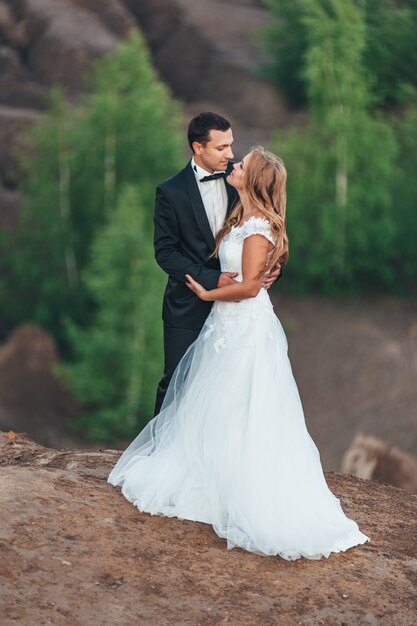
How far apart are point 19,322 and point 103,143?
Answer: 188 inches

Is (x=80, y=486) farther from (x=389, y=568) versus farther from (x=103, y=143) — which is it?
(x=103, y=143)

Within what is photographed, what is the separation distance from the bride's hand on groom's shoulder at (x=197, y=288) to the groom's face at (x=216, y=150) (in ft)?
2.16

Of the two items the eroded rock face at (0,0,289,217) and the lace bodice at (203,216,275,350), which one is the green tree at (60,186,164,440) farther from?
the lace bodice at (203,216,275,350)

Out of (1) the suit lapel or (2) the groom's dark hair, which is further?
(1) the suit lapel

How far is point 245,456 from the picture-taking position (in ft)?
20.9

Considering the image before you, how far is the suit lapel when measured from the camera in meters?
6.64

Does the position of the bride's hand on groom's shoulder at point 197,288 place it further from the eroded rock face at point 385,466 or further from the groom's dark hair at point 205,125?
the eroded rock face at point 385,466

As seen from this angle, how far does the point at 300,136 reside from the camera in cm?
2802

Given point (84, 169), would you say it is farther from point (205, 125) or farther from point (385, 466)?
point (205, 125)

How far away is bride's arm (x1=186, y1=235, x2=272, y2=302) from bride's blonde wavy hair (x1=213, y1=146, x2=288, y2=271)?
89 millimetres

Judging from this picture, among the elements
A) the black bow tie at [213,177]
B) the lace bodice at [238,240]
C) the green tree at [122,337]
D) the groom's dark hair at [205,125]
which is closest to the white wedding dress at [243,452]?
the lace bodice at [238,240]

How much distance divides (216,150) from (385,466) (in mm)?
7940

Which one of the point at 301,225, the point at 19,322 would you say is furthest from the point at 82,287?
the point at 301,225

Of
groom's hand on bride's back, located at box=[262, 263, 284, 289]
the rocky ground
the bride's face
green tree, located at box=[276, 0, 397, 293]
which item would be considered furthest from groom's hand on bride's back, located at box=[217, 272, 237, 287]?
green tree, located at box=[276, 0, 397, 293]
